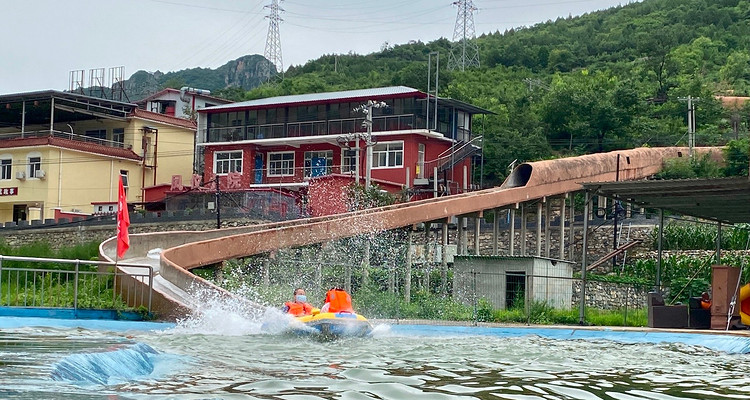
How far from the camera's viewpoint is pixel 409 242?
112ft

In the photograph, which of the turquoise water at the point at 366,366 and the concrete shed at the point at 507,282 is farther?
the concrete shed at the point at 507,282

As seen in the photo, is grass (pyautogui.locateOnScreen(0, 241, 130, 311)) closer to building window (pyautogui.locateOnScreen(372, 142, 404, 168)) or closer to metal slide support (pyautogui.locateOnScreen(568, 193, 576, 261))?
metal slide support (pyautogui.locateOnScreen(568, 193, 576, 261))

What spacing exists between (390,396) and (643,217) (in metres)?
37.0

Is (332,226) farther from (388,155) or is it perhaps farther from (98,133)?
(98,133)

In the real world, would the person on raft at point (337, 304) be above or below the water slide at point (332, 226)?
below

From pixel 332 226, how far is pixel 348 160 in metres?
27.2

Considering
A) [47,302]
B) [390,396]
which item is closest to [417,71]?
[47,302]

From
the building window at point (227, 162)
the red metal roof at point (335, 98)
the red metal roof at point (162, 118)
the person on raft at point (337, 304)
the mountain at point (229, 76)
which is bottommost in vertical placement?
the person on raft at point (337, 304)

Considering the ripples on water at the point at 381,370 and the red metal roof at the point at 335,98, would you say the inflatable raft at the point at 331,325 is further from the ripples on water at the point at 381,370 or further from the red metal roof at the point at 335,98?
the red metal roof at the point at 335,98

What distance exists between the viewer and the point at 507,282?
30781 millimetres

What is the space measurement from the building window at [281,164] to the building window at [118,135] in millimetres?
10432

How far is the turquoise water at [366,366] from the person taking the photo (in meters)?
9.88

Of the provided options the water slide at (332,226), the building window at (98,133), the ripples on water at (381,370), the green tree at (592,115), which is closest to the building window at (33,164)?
the building window at (98,133)

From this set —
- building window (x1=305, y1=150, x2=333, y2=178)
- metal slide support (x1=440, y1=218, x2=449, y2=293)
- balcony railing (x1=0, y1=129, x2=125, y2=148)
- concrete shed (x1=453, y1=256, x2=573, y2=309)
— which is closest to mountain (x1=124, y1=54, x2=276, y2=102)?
balcony railing (x1=0, y1=129, x2=125, y2=148)
